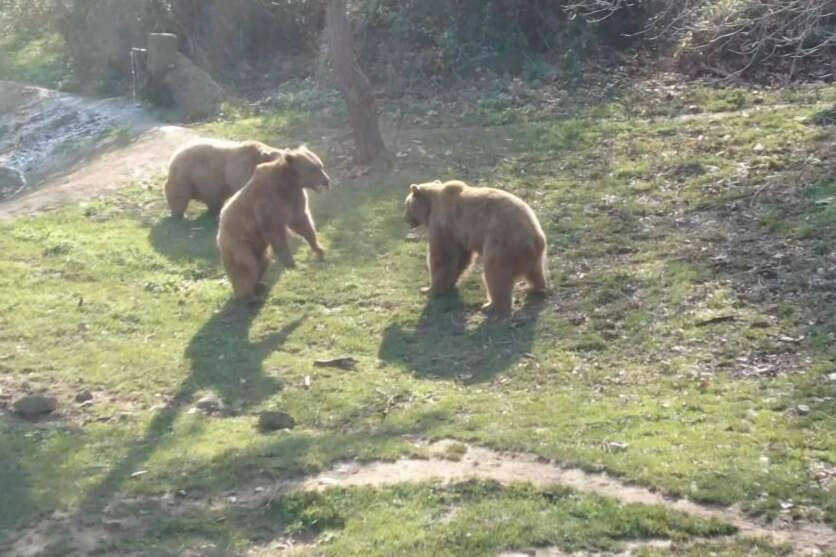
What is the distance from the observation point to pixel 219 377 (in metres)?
12.1

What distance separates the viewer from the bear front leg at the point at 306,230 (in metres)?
14.9

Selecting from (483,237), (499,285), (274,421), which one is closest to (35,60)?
(483,237)

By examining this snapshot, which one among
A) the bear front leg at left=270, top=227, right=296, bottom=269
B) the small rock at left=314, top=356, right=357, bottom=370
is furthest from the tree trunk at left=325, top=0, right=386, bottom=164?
the small rock at left=314, top=356, right=357, bottom=370

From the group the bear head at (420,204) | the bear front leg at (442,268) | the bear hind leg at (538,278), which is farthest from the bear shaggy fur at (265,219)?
the bear hind leg at (538,278)

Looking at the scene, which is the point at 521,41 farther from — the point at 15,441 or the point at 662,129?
the point at 15,441

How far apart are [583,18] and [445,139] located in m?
5.64

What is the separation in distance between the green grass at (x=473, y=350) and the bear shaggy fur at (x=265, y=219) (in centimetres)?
40

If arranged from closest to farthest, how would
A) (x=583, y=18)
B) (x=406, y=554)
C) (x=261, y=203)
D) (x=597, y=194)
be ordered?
1. (x=406, y=554)
2. (x=261, y=203)
3. (x=597, y=194)
4. (x=583, y=18)

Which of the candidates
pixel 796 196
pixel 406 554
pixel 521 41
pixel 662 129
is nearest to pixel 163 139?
pixel 521 41

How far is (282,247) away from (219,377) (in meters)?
2.81

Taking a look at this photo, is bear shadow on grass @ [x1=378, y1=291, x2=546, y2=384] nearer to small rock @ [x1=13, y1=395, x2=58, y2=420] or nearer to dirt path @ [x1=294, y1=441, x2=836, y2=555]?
dirt path @ [x1=294, y1=441, x2=836, y2=555]

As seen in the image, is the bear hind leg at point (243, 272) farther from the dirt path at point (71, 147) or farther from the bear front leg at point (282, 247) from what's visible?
the dirt path at point (71, 147)

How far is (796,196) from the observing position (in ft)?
48.6

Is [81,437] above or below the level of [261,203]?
below
